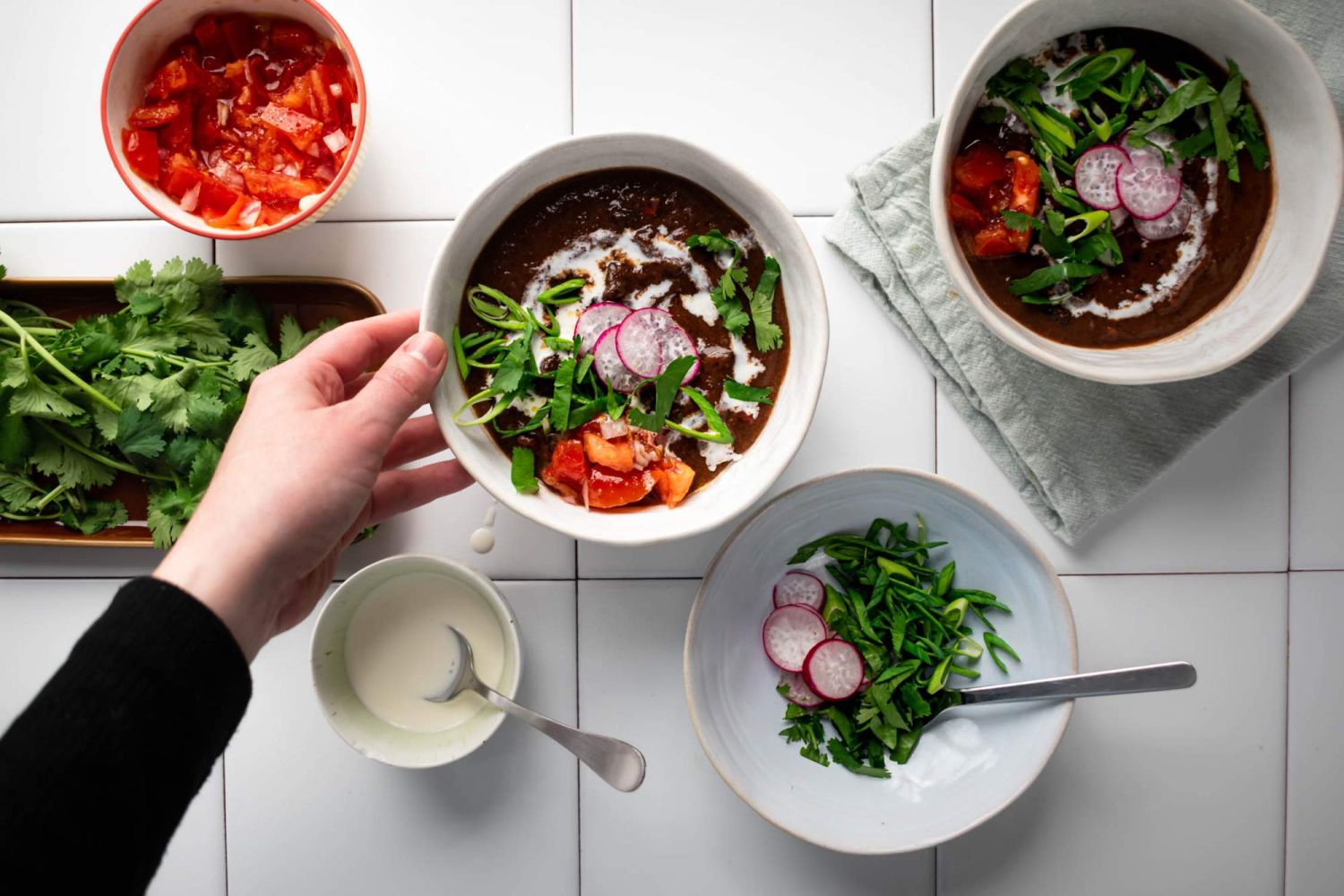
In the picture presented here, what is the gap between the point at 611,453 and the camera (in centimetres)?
143

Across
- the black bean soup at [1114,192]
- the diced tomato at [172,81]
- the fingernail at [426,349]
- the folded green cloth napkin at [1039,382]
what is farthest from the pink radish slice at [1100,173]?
the diced tomato at [172,81]

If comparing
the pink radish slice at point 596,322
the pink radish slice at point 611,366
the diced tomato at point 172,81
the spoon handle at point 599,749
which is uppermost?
the diced tomato at point 172,81

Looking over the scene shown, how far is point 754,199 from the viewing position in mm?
1428

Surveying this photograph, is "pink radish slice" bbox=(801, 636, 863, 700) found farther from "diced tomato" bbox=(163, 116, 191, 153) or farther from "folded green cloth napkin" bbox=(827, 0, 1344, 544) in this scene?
"diced tomato" bbox=(163, 116, 191, 153)

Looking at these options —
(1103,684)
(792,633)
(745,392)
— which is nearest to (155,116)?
(745,392)

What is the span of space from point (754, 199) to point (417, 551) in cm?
91

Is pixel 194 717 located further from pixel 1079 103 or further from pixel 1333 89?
pixel 1333 89

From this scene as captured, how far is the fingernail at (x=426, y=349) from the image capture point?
1327mm

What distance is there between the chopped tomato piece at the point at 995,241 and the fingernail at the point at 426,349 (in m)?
0.89

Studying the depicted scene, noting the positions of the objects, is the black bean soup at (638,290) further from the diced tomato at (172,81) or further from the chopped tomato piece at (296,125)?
the diced tomato at (172,81)

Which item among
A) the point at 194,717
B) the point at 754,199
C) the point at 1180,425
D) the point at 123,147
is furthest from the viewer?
the point at 1180,425

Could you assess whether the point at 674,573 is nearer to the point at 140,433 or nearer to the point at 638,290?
the point at 638,290

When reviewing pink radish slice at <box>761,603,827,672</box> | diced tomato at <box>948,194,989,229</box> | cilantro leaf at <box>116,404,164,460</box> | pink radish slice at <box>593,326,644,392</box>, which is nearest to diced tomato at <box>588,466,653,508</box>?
pink radish slice at <box>593,326,644,392</box>

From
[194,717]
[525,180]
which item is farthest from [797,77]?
[194,717]
